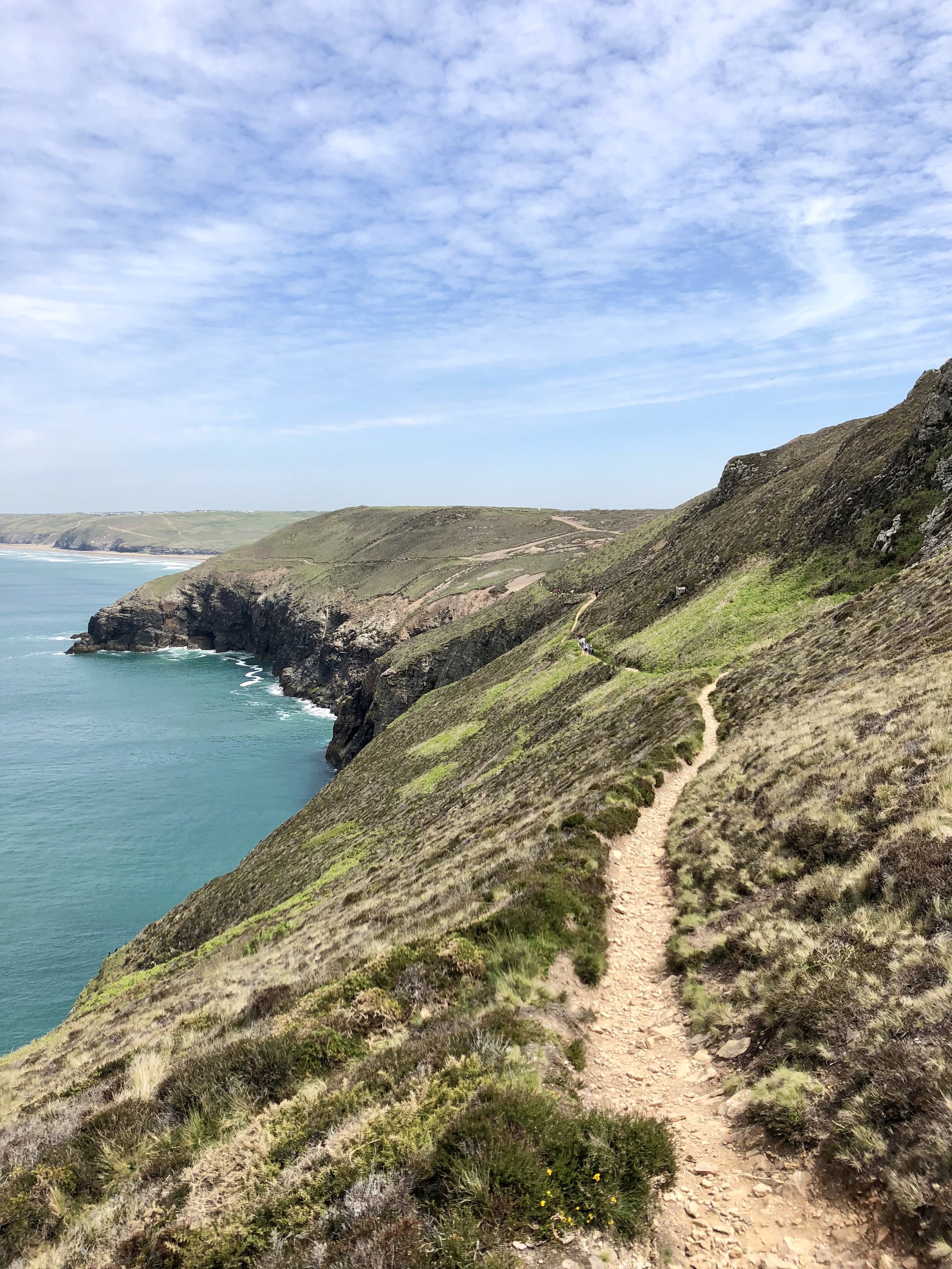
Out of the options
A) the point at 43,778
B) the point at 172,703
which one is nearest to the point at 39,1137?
the point at 43,778

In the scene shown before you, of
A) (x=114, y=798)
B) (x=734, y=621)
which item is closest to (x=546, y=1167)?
(x=734, y=621)

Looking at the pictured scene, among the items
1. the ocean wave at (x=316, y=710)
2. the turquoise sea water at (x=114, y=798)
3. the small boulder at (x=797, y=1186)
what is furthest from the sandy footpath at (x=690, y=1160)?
the ocean wave at (x=316, y=710)

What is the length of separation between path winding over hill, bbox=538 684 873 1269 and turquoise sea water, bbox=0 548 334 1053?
42958 mm

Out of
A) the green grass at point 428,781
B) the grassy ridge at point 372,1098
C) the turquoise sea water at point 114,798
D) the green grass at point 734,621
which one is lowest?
the turquoise sea water at point 114,798

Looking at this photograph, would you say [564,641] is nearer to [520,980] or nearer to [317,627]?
[520,980]

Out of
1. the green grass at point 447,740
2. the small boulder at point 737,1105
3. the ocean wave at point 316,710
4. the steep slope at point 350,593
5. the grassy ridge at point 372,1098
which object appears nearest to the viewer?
the grassy ridge at point 372,1098

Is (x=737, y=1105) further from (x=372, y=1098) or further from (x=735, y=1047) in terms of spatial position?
(x=372, y=1098)

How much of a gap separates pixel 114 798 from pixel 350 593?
283ft

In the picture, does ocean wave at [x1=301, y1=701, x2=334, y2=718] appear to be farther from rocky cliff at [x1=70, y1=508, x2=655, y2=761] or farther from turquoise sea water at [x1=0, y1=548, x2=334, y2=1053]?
rocky cliff at [x1=70, y1=508, x2=655, y2=761]

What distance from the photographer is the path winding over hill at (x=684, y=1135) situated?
19.1ft

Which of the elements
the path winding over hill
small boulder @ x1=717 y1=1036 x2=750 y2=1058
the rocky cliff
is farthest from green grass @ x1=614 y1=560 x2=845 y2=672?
the rocky cliff

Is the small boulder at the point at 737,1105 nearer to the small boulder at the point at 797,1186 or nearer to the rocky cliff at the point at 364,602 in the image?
the small boulder at the point at 797,1186

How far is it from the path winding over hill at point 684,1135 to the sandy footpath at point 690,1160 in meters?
0.01

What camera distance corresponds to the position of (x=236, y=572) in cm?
19162
